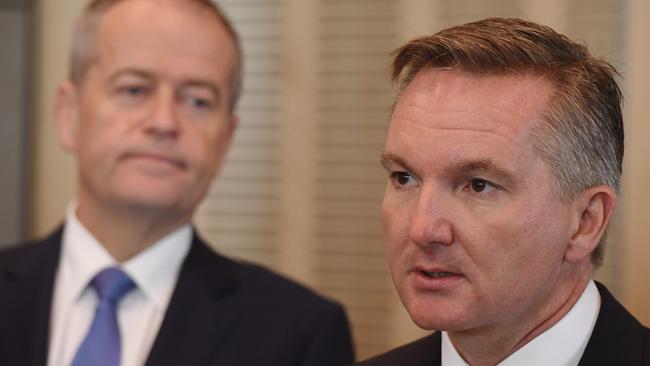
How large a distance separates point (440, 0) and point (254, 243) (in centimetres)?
81

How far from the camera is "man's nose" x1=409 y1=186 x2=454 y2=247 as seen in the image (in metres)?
1.20

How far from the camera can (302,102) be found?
258 centimetres

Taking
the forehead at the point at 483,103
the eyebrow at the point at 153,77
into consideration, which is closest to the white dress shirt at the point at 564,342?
the forehead at the point at 483,103

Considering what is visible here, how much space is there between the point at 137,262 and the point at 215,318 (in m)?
0.20

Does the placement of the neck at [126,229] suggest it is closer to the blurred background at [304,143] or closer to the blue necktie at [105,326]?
the blue necktie at [105,326]

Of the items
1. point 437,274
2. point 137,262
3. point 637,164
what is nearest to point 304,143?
point 137,262

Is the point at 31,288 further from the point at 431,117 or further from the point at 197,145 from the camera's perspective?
the point at 431,117

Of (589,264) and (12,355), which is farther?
(12,355)

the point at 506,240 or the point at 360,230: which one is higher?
the point at 506,240

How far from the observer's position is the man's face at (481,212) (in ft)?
3.95

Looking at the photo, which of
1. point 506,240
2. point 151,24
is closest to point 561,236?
point 506,240

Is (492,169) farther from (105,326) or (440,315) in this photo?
(105,326)

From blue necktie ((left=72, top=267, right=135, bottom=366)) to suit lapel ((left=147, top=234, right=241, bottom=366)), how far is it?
0.09 meters

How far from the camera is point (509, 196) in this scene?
1206 millimetres
